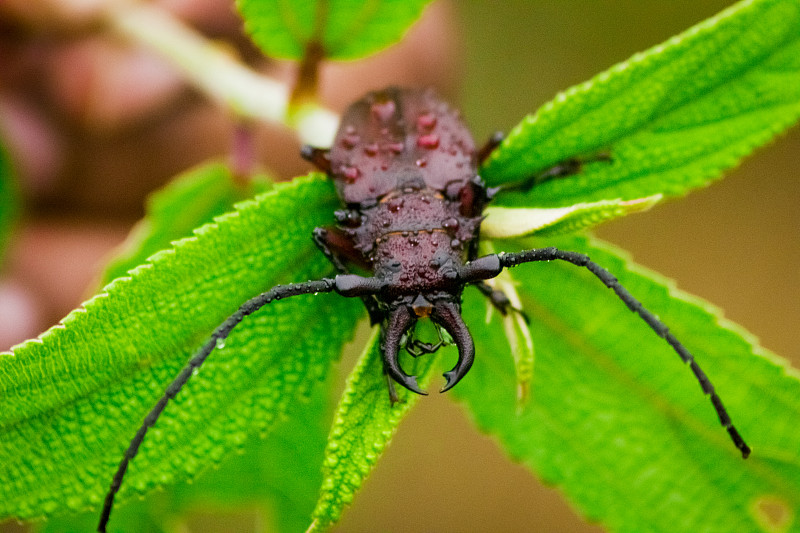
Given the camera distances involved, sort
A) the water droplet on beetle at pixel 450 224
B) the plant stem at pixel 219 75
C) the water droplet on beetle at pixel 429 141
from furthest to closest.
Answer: the plant stem at pixel 219 75, the water droplet on beetle at pixel 429 141, the water droplet on beetle at pixel 450 224

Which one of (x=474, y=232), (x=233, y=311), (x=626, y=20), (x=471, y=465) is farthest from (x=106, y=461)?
(x=626, y=20)

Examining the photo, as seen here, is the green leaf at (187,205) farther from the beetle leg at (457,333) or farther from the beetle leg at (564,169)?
the beetle leg at (457,333)

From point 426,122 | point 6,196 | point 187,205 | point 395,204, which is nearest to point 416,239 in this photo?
point 395,204

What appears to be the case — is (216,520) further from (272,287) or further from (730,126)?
(730,126)

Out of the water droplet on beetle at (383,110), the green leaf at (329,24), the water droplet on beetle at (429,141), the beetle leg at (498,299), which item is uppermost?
the green leaf at (329,24)

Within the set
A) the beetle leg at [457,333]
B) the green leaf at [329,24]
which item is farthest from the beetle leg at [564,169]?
the green leaf at [329,24]

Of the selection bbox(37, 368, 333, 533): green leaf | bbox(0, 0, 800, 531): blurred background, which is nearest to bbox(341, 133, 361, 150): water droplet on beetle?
bbox(37, 368, 333, 533): green leaf
